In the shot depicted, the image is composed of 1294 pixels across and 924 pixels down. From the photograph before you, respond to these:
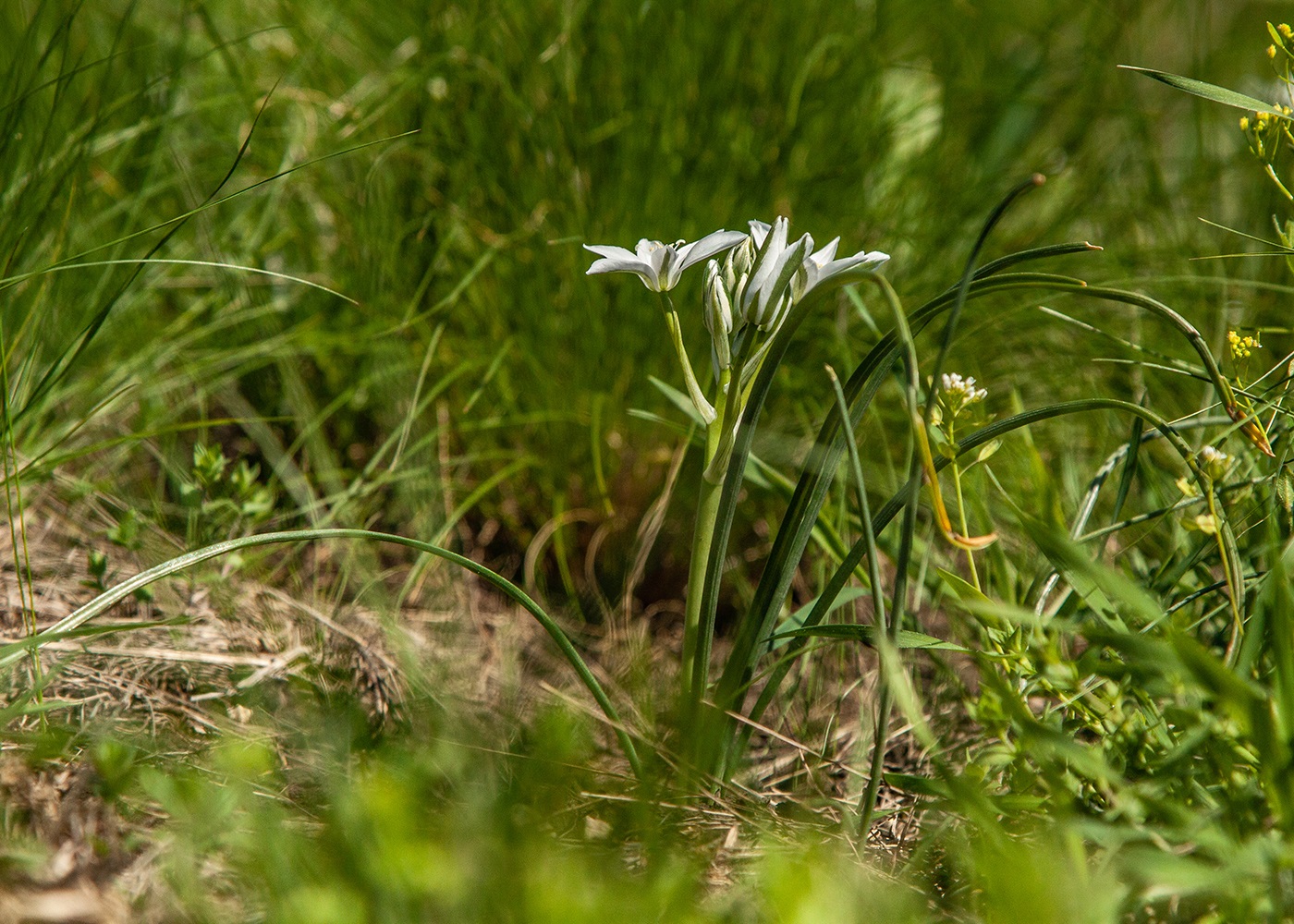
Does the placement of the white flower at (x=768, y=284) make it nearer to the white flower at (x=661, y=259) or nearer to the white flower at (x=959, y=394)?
the white flower at (x=661, y=259)

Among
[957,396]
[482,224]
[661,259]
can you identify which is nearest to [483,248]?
[482,224]

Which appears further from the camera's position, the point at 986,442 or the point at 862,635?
the point at 986,442

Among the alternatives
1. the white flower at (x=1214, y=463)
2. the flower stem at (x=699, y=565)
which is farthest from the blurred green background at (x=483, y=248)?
the white flower at (x=1214, y=463)

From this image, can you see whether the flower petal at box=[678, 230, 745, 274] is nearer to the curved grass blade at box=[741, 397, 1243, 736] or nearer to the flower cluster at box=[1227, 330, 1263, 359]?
the curved grass blade at box=[741, 397, 1243, 736]

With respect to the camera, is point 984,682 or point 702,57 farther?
point 702,57

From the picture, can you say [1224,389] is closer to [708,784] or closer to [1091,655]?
[1091,655]

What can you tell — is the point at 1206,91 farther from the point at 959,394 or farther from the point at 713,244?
the point at 713,244

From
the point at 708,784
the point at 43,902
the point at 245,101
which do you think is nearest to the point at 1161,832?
the point at 708,784

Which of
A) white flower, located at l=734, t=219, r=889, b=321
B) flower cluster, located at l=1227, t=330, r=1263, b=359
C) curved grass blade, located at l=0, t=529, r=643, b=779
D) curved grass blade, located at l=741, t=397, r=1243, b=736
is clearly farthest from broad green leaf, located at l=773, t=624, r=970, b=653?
flower cluster, located at l=1227, t=330, r=1263, b=359
